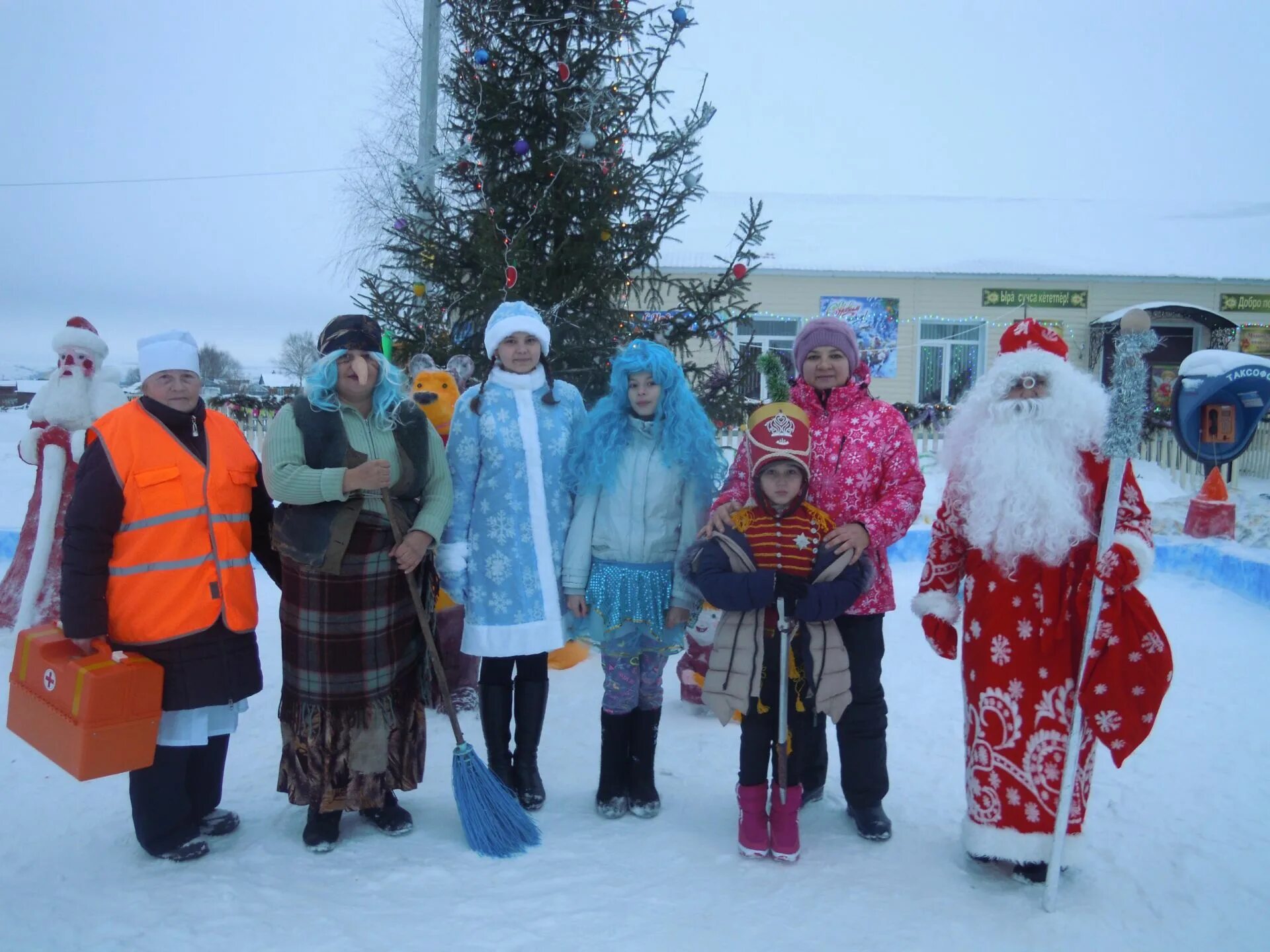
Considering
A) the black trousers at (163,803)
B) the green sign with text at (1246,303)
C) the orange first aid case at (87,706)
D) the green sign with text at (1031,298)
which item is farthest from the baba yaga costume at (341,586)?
the green sign with text at (1246,303)

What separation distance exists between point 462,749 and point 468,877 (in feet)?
1.42

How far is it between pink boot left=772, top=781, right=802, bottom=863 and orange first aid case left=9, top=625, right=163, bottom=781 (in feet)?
7.02

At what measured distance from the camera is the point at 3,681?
191 inches

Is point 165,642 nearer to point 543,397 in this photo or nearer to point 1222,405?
point 543,397

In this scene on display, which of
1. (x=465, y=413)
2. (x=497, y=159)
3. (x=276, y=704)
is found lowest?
(x=276, y=704)

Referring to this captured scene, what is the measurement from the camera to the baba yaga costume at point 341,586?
9.49 feet

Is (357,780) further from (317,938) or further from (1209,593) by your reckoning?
(1209,593)

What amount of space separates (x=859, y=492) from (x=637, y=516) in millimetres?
839

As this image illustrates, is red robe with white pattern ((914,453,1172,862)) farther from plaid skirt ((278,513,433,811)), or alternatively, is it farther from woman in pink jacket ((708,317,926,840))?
plaid skirt ((278,513,433,811))

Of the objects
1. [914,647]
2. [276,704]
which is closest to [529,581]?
[276,704]

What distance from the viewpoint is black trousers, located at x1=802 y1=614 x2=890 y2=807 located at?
309 centimetres

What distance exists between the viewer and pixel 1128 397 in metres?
2.55

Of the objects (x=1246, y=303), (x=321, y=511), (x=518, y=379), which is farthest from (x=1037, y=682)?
(x=1246, y=303)

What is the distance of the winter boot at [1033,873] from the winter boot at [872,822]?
0.46 m
